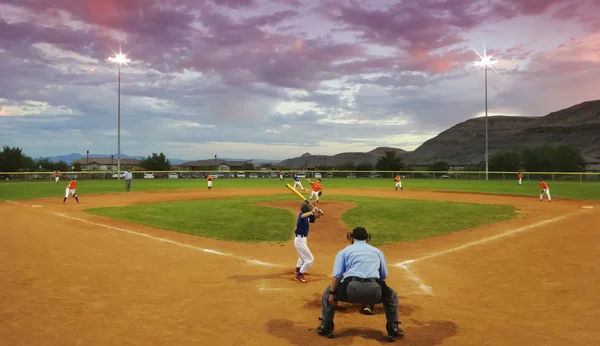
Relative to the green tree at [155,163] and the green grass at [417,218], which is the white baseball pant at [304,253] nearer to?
the green grass at [417,218]

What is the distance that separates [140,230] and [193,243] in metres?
4.01

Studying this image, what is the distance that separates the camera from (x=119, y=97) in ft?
192

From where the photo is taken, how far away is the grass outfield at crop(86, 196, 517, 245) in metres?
16.3

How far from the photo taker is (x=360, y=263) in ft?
19.8

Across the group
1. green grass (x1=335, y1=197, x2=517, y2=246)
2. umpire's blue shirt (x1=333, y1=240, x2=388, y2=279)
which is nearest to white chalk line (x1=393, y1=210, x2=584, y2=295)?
green grass (x1=335, y1=197, x2=517, y2=246)

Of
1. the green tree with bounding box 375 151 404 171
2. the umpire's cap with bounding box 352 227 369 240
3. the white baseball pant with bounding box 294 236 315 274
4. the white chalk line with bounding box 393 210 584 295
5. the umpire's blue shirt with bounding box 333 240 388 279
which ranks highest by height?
the green tree with bounding box 375 151 404 171

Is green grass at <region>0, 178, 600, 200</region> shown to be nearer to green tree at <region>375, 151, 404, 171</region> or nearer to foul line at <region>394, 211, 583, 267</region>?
foul line at <region>394, 211, 583, 267</region>

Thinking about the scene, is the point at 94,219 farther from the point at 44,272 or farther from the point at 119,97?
the point at 119,97

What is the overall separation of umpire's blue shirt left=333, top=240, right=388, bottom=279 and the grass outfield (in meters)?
8.85

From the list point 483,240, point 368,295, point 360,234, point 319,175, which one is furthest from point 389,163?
point 368,295

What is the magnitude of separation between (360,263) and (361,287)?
0.38 meters

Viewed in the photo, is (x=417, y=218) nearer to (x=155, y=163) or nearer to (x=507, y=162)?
(x=507, y=162)

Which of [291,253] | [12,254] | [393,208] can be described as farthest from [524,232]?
[12,254]

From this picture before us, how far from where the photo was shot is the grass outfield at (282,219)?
1628 cm
